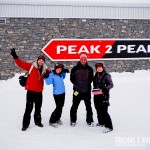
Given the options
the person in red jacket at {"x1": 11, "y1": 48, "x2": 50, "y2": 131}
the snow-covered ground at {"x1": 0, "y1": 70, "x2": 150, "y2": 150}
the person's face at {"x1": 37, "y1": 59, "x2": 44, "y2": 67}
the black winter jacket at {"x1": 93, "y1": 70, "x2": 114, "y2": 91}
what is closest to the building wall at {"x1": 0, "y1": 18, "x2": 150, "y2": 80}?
the snow-covered ground at {"x1": 0, "y1": 70, "x2": 150, "y2": 150}

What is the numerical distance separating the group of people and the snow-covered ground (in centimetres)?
24

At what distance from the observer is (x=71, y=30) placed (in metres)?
12.0

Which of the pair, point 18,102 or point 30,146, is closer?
point 30,146

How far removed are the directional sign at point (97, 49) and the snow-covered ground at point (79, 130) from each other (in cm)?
250

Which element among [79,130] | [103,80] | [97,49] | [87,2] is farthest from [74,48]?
[79,130]

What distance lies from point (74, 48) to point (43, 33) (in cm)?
144

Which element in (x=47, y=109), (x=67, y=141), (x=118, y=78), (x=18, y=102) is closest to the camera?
(x=67, y=141)

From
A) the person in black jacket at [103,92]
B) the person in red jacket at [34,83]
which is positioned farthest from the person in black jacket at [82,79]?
the person in red jacket at [34,83]

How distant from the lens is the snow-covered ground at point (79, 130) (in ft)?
17.9

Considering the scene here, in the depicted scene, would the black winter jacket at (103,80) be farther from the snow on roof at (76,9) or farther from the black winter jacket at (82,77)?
the snow on roof at (76,9)

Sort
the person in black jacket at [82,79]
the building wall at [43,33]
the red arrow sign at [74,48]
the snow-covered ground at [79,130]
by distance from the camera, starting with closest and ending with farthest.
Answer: the snow-covered ground at [79,130]
the person in black jacket at [82,79]
the building wall at [43,33]
the red arrow sign at [74,48]

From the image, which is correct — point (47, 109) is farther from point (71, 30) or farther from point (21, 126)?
point (71, 30)

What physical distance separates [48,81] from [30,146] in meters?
1.57

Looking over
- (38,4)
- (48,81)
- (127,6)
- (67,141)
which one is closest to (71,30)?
(38,4)
